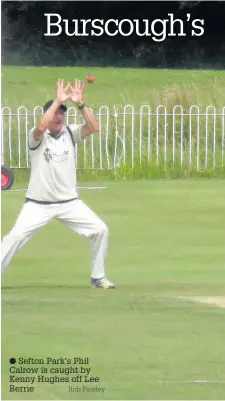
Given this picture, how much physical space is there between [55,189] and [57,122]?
2.05 feet

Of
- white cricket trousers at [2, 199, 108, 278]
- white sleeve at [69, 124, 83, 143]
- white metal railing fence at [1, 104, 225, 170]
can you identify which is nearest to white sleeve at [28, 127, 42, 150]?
white sleeve at [69, 124, 83, 143]

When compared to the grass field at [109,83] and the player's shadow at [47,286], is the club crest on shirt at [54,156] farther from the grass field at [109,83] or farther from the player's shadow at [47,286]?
the grass field at [109,83]

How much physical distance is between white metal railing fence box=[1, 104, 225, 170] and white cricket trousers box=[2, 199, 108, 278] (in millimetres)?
13097

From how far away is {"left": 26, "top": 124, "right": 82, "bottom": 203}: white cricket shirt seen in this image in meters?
12.0

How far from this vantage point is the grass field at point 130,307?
30.0 feet

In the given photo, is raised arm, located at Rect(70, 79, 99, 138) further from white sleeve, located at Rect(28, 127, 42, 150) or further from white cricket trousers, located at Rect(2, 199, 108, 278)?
white cricket trousers, located at Rect(2, 199, 108, 278)

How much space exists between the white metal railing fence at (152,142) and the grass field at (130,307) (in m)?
7.14

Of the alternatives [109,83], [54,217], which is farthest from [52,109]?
[109,83]

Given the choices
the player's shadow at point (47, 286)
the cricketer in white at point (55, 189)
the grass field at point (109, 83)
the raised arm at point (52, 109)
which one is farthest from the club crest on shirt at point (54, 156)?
the grass field at point (109, 83)

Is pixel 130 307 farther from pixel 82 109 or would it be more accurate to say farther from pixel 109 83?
pixel 109 83

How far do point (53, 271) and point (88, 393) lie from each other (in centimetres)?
529

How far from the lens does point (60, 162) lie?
12.0 meters

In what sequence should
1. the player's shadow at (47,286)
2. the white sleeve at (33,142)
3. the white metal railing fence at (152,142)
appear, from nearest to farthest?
the white sleeve at (33,142), the player's shadow at (47,286), the white metal railing fence at (152,142)

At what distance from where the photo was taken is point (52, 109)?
11.6 meters
